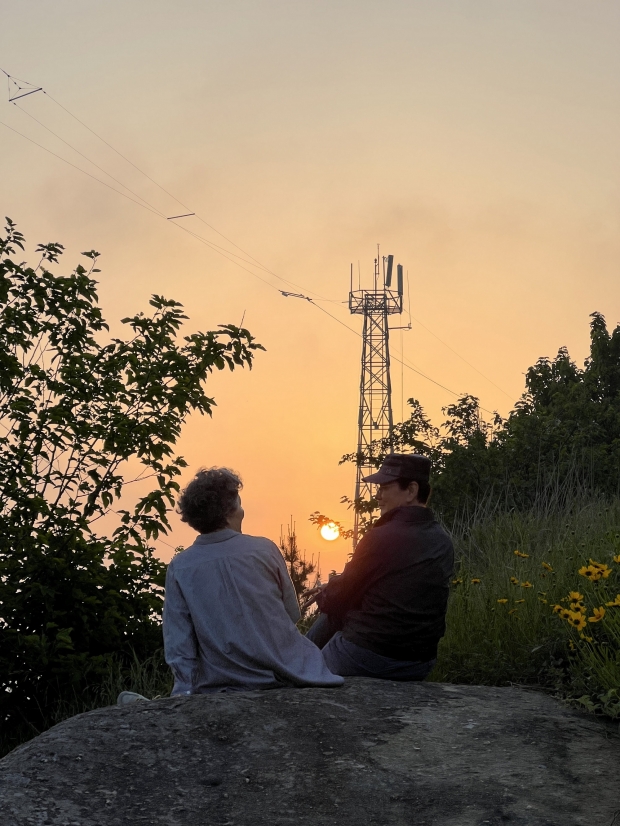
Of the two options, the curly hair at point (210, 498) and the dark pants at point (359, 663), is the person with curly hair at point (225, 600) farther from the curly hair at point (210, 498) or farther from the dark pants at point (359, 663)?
the dark pants at point (359, 663)

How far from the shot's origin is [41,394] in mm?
7633

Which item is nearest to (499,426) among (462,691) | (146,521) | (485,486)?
(485,486)

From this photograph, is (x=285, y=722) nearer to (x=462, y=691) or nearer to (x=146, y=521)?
(x=462, y=691)

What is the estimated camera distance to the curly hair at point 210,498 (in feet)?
14.8

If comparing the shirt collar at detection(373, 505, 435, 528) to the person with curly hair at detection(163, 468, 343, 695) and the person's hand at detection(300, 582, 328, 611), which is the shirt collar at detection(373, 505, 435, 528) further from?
the person with curly hair at detection(163, 468, 343, 695)

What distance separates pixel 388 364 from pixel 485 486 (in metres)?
13.1

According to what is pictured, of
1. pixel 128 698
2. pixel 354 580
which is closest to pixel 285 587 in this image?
pixel 354 580

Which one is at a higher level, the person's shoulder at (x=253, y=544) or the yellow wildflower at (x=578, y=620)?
the person's shoulder at (x=253, y=544)

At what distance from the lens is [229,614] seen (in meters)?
4.53

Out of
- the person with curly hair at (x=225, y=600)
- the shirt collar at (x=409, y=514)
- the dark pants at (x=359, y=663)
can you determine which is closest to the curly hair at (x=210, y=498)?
the person with curly hair at (x=225, y=600)

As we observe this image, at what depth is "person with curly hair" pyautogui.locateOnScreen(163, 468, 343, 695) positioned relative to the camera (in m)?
4.53

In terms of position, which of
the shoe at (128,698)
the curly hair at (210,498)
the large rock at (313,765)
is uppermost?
the curly hair at (210,498)

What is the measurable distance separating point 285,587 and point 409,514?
0.79 metres

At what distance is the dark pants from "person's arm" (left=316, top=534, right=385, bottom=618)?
17 centimetres
